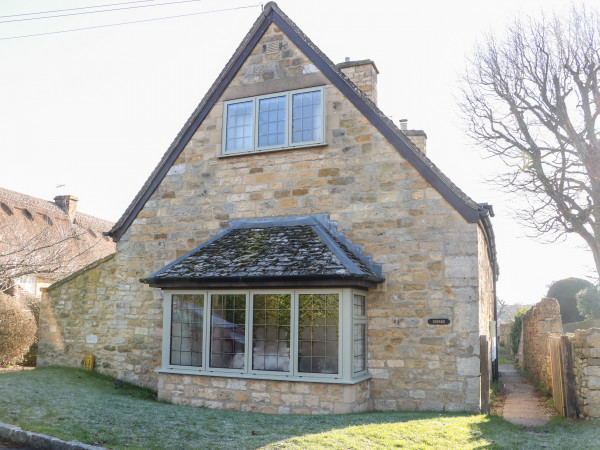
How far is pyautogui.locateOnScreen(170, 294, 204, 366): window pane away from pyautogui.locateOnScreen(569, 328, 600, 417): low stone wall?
7021 millimetres

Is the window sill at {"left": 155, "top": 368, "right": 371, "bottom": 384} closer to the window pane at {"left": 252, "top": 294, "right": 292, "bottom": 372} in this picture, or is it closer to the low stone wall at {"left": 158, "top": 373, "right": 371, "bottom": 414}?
the low stone wall at {"left": 158, "top": 373, "right": 371, "bottom": 414}

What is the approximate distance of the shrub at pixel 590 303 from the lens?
1972 cm

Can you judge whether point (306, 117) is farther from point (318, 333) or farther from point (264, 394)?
point (264, 394)

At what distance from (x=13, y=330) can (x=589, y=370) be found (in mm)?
13534

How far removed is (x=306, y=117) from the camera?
12.0 metres

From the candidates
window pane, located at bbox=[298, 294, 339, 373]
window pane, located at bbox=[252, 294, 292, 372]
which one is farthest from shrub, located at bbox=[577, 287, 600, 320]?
window pane, located at bbox=[252, 294, 292, 372]

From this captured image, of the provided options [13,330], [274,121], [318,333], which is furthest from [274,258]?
[13,330]

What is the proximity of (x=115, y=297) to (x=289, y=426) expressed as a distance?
6.90m

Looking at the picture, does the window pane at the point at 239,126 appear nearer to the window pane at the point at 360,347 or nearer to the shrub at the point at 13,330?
the window pane at the point at 360,347

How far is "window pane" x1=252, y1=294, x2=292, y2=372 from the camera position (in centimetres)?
1039

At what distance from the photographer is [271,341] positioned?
10508 mm

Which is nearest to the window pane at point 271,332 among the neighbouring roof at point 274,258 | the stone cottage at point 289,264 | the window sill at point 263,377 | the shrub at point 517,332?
the stone cottage at point 289,264

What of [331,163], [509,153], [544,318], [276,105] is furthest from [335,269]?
[509,153]

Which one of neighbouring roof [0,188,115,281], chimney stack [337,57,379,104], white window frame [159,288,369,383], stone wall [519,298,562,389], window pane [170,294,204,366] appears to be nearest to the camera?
white window frame [159,288,369,383]
